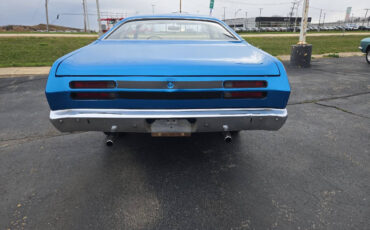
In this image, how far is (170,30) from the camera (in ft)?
11.0

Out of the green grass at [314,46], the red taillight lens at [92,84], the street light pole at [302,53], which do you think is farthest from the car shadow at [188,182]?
the green grass at [314,46]

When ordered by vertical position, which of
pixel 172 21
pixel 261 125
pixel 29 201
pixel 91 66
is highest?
pixel 172 21

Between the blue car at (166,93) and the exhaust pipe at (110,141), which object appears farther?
the exhaust pipe at (110,141)

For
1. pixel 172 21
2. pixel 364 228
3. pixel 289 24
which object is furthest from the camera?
pixel 289 24

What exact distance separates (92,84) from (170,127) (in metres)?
0.72

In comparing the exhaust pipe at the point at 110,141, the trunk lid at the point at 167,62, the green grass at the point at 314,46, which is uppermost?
the trunk lid at the point at 167,62

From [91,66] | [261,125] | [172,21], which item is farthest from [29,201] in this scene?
[172,21]

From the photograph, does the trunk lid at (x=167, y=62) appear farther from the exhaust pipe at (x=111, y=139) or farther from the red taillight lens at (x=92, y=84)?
the exhaust pipe at (x=111, y=139)

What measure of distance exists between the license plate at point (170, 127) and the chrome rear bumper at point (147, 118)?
0.03 metres

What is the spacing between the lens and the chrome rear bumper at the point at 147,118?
6.98ft

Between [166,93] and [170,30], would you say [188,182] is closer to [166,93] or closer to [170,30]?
[166,93]

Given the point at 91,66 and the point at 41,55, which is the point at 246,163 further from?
the point at 41,55

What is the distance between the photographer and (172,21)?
3406 millimetres

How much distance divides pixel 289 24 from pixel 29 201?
320 ft
